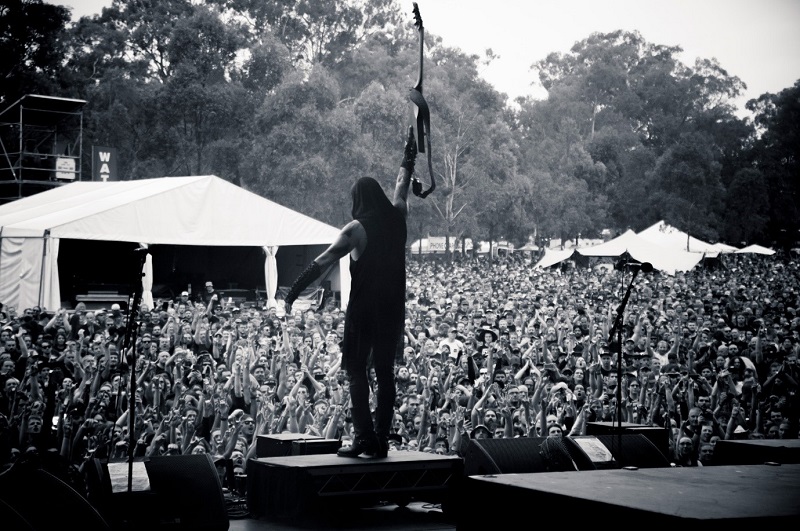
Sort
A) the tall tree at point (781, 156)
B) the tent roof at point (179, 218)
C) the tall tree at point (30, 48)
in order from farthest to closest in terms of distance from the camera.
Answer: the tall tree at point (30, 48)
the tall tree at point (781, 156)
the tent roof at point (179, 218)

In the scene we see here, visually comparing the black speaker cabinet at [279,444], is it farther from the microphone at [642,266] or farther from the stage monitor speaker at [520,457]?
the microphone at [642,266]

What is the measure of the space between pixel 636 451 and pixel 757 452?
1.56 metres

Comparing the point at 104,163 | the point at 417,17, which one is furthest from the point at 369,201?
the point at 104,163

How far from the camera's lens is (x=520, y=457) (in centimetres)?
644

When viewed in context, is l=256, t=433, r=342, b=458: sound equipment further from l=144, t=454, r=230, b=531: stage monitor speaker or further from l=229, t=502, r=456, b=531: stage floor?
l=144, t=454, r=230, b=531: stage monitor speaker

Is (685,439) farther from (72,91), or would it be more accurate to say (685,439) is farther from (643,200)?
(643,200)

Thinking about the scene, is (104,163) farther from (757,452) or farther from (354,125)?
(757,452)

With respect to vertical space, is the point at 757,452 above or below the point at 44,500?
above

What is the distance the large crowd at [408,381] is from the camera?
31.2 feet

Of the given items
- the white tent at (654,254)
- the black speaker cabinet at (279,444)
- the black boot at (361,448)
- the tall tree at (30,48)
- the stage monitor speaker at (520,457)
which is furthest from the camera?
the tall tree at (30,48)

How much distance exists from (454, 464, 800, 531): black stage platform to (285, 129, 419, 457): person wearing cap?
267 cm

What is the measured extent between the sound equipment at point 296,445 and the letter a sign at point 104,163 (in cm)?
2728

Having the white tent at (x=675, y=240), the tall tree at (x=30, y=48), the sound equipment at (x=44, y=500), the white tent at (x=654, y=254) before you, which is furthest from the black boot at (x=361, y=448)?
the tall tree at (x=30, y=48)

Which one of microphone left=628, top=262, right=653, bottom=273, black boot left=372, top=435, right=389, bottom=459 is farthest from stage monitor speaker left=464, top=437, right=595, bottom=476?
microphone left=628, top=262, right=653, bottom=273
